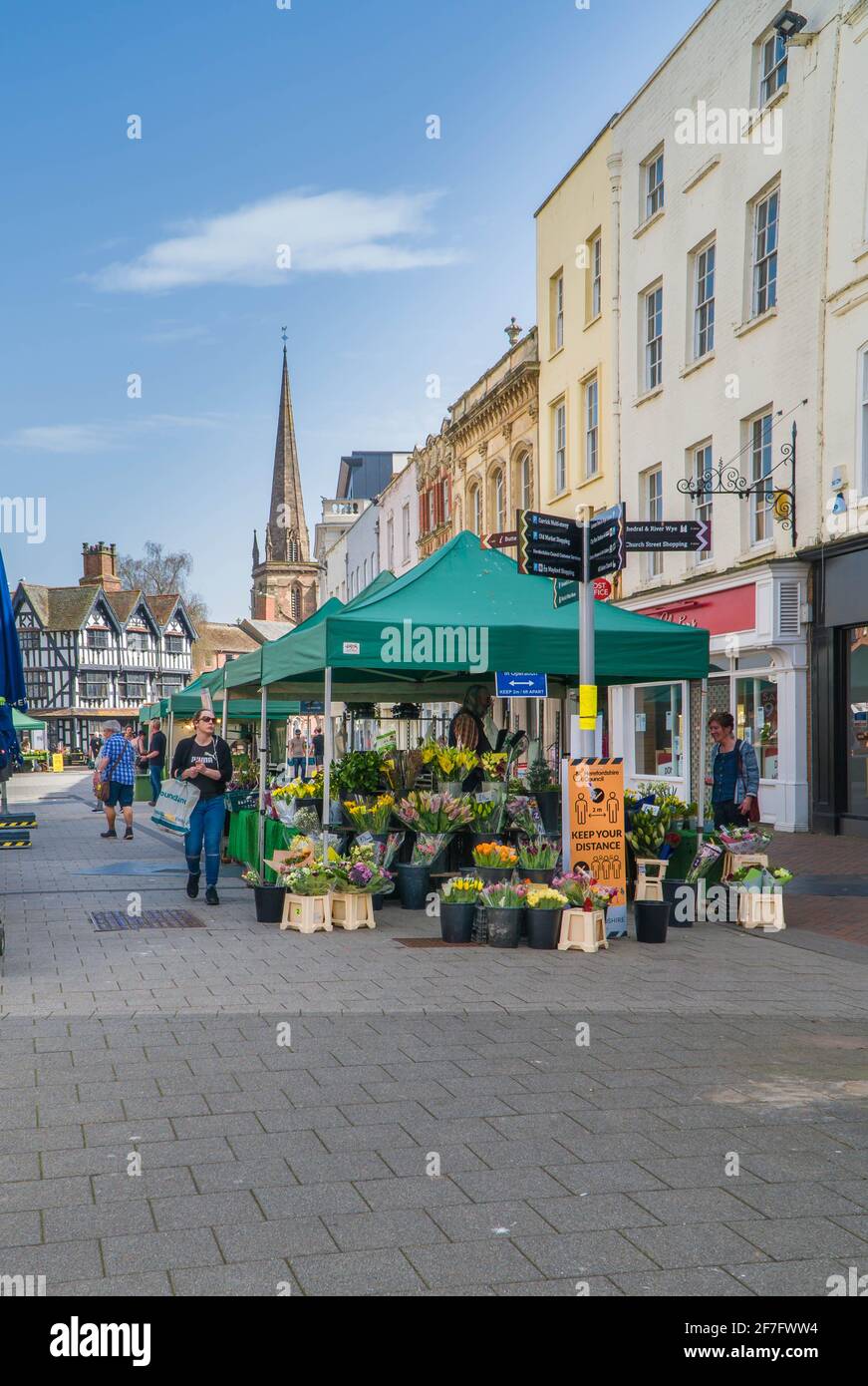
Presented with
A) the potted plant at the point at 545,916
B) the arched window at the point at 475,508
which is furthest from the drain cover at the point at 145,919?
Result: the arched window at the point at 475,508

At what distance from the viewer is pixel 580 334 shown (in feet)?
90.4

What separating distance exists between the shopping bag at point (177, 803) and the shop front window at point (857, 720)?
32.0ft

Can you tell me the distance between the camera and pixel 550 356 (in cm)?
2942

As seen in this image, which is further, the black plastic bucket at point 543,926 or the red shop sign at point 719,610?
the red shop sign at point 719,610

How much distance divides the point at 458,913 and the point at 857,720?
1014cm

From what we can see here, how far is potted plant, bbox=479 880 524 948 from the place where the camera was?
9344mm

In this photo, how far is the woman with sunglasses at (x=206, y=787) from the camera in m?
11.9

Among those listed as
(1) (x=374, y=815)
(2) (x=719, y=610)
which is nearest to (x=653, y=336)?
(2) (x=719, y=610)

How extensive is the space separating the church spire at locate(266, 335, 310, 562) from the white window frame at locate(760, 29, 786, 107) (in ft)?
273

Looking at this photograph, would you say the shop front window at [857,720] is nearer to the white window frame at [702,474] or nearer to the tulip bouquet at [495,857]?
the white window frame at [702,474]
